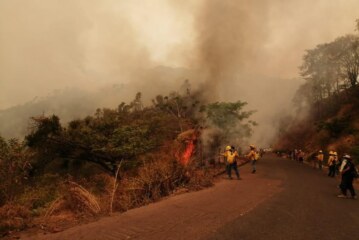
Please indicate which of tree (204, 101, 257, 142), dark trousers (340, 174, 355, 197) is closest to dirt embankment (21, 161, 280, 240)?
dark trousers (340, 174, 355, 197)

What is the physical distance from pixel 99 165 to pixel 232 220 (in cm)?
1677

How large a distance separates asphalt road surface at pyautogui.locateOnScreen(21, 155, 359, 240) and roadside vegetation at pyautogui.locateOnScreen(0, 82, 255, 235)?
85cm

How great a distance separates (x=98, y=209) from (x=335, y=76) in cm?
5200

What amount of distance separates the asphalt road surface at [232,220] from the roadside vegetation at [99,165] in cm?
85

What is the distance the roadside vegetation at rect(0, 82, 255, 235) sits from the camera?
8.34 m

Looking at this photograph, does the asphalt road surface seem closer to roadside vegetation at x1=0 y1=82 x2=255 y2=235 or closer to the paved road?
the paved road

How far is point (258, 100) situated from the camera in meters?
81.8

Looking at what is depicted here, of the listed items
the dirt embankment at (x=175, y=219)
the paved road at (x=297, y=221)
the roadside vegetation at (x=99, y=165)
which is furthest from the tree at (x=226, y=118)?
the paved road at (x=297, y=221)

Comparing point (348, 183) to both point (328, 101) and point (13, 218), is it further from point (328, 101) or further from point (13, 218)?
point (328, 101)

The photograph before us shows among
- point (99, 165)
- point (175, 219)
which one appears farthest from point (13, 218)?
point (99, 165)

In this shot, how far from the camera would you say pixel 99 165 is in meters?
22.3

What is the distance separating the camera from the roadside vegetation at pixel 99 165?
834 cm

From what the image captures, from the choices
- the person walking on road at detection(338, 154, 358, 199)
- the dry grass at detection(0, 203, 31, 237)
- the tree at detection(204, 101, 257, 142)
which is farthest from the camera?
the tree at detection(204, 101, 257, 142)

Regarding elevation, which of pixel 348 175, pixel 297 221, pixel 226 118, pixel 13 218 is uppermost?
pixel 226 118
